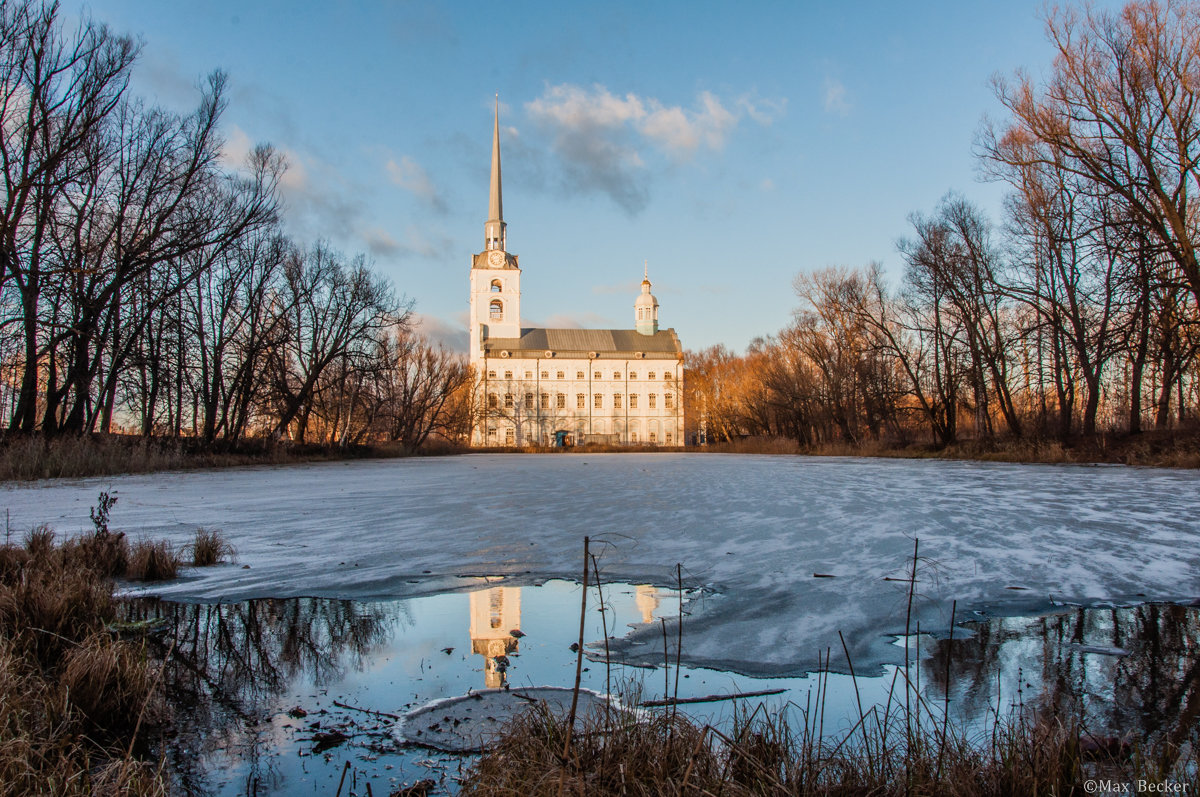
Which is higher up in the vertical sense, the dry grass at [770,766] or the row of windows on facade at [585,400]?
the row of windows on facade at [585,400]

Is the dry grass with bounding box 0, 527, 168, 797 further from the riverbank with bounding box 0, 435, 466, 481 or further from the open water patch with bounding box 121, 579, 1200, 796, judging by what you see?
the riverbank with bounding box 0, 435, 466, 481

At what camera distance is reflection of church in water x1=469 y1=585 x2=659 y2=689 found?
10.4 feet

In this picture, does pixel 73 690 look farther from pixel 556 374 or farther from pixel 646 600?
pixel 556 374

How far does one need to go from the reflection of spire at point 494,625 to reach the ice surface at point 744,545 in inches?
16.0

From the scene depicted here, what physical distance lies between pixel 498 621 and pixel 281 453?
25.6 meters

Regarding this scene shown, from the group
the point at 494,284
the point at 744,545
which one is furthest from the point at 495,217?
the point at 744,545

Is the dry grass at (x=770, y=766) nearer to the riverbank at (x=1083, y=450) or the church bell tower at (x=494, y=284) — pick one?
the riverbank at (x=1083, y=450)

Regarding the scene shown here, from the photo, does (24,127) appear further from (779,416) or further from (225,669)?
(779,416)

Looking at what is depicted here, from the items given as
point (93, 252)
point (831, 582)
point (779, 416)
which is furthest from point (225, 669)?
point (779, 416)

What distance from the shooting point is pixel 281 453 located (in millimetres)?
26672

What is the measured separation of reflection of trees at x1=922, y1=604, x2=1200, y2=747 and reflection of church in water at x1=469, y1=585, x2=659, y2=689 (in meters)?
1.67

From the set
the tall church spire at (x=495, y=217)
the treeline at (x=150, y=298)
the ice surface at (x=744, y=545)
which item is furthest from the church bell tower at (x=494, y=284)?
the ice surface at (x=744, y=545)

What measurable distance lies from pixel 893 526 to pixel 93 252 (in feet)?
63.6

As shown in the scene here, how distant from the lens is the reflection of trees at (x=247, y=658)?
2361mm
